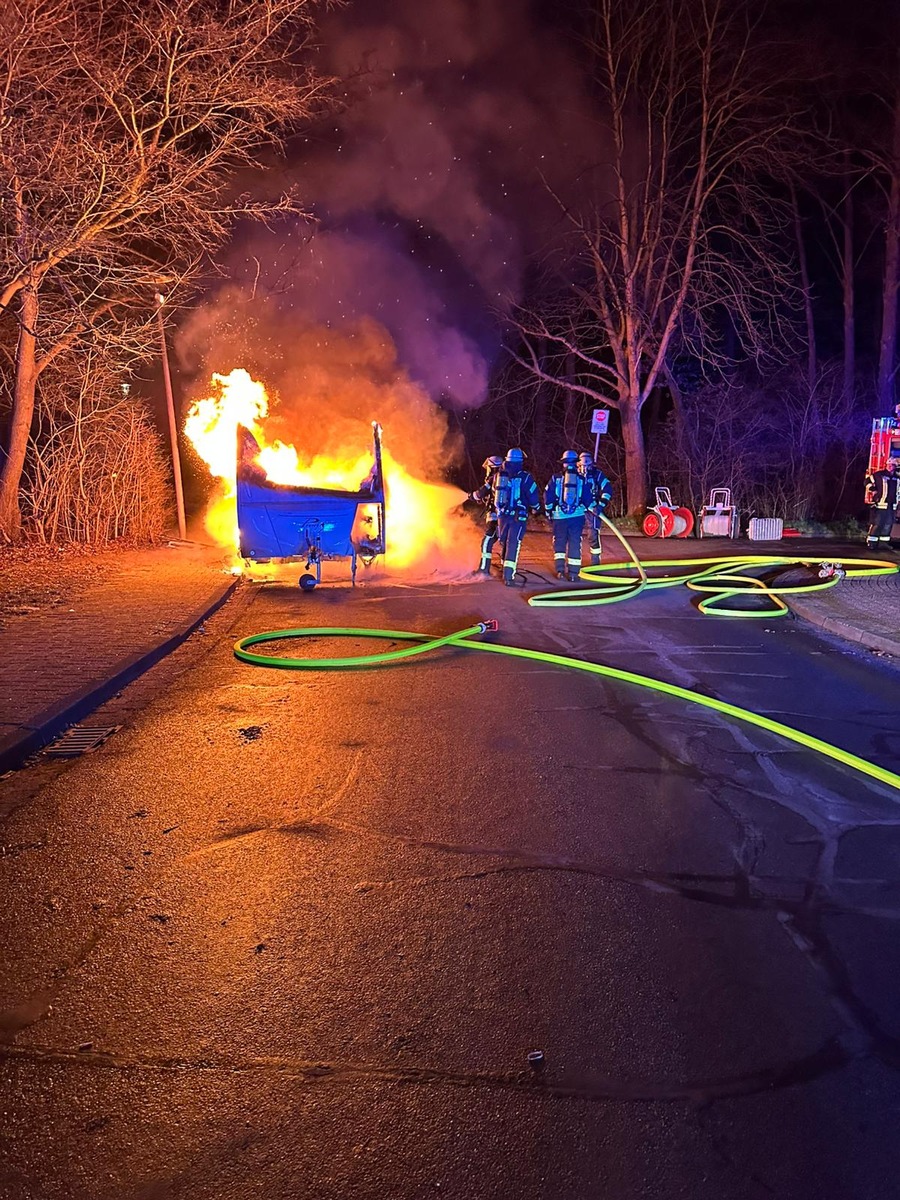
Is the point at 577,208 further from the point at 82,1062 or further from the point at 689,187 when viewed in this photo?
the point at 82,1062

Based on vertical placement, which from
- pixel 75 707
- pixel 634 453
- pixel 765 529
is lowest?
pixel 75 707

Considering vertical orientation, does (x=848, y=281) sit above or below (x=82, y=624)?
above

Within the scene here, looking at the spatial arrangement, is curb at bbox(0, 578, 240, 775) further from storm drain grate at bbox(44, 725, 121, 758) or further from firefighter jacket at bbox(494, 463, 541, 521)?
firefighter jacket at bbox(494, 463, 541, 521)

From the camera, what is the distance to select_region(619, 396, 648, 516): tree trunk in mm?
21792

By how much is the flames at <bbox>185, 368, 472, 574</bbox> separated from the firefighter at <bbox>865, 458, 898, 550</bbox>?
7.79 metres

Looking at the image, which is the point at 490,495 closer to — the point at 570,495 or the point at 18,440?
the point at 570,495

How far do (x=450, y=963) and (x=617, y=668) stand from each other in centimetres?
467

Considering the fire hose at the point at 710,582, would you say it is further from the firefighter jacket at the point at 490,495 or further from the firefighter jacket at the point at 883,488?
the firefighter jacket at the point at 883,488

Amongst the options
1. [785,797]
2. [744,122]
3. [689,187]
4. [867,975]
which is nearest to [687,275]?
[689,187]

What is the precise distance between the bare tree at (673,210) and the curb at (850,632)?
1156cm

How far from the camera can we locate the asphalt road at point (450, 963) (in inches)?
87.1

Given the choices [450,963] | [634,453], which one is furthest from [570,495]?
[634,453]

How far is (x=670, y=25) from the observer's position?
18719 mm

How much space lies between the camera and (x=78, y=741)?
550 centimetres
